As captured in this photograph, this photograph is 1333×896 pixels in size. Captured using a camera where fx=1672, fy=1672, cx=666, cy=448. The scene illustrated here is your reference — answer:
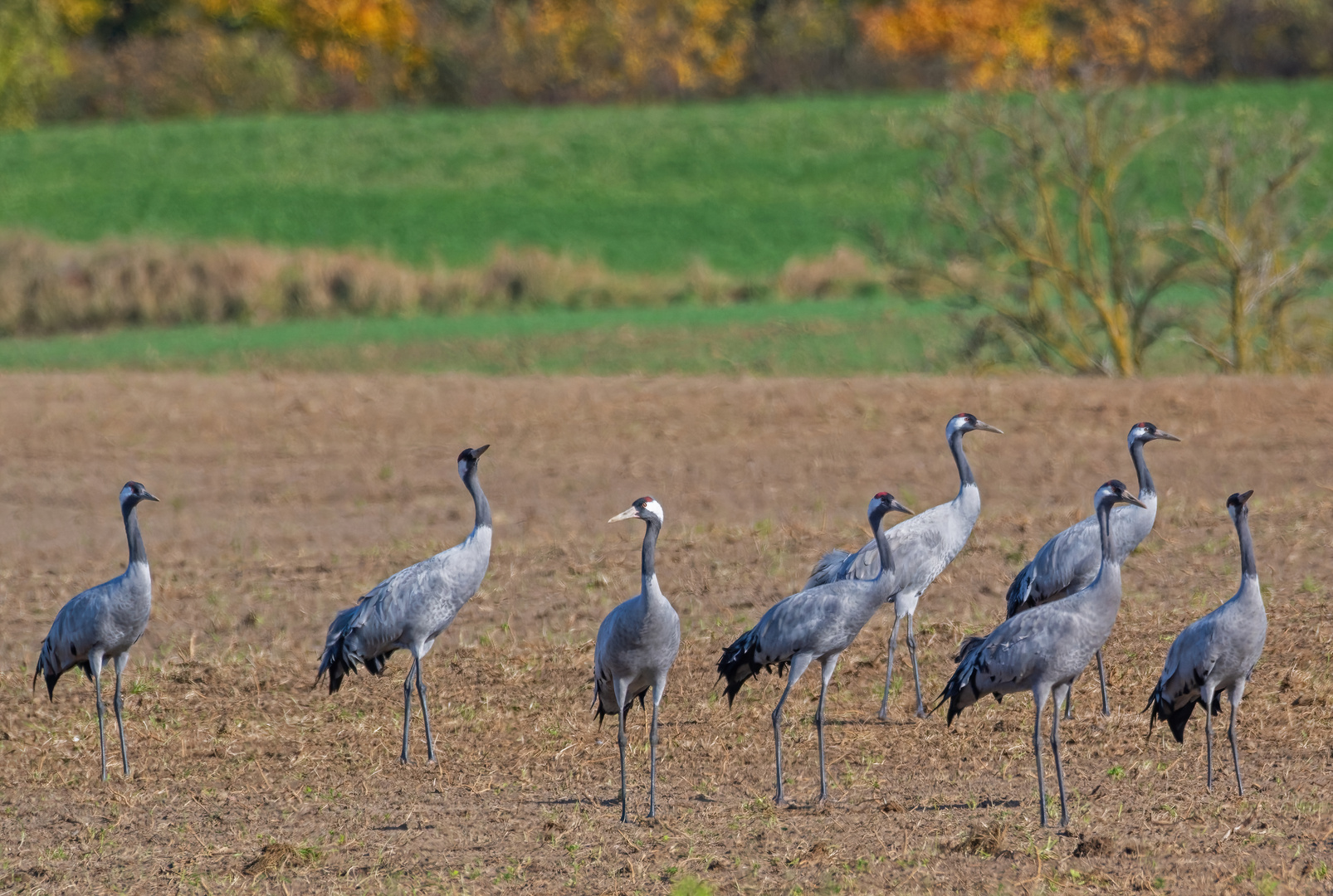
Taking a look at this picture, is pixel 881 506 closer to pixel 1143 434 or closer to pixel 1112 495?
pixel 1112 495

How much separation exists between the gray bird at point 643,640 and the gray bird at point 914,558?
1.60m

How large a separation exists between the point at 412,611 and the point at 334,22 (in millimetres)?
50027

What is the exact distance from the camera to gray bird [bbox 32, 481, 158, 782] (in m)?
8.47

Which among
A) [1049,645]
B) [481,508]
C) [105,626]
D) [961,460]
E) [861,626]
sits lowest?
[1049,645]

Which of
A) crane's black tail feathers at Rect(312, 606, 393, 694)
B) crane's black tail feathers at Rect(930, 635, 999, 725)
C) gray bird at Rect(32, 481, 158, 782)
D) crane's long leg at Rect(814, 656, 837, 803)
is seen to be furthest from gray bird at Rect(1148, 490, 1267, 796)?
gray bird at Rect(32, 481, 158, 782)

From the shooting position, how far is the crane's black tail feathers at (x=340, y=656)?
8.73 m

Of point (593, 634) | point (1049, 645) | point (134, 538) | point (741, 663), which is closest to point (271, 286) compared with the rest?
point (593, 634)

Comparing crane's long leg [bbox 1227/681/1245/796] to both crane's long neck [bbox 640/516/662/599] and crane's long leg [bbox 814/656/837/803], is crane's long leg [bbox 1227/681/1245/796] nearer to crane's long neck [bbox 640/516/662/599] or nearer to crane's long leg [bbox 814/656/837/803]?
crane's long leg [bbox 814/656/837/803]

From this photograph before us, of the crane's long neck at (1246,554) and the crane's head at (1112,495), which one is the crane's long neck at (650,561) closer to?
the crane's head at (1112,495)

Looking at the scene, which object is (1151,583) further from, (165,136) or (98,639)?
(165,136)

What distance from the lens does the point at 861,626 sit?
7727 mm

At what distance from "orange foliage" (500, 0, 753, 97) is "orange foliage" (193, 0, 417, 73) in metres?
3.62

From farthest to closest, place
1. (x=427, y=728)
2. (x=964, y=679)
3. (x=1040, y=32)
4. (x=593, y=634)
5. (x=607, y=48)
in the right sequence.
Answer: (x=607, y=48)
(x=1040, y=32)
(x=593, y=634)
(x=427, y=728)
(x=964, y=679)

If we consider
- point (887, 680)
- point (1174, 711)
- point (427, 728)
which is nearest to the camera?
point (1174, 711)
